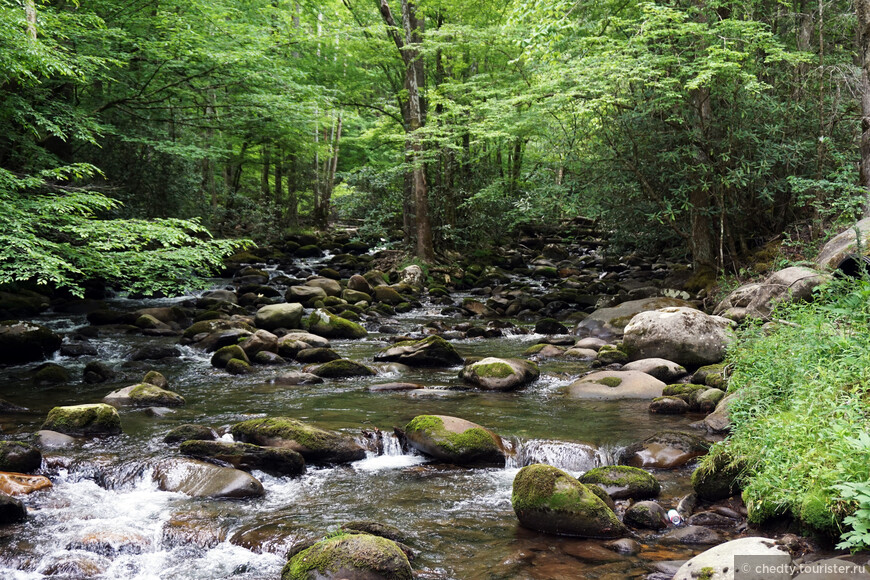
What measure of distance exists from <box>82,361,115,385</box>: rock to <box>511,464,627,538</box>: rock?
7.27 metres

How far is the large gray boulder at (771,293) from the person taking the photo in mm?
7883

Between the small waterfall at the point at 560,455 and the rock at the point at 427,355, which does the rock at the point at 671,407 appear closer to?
the small waterfall at the point at 560,455

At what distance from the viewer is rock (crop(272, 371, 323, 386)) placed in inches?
371

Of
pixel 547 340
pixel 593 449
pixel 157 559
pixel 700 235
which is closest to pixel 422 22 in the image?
pixel 700 235

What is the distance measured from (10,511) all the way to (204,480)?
56.4 inches

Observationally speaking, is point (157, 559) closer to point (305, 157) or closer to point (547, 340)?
point (547, 340)

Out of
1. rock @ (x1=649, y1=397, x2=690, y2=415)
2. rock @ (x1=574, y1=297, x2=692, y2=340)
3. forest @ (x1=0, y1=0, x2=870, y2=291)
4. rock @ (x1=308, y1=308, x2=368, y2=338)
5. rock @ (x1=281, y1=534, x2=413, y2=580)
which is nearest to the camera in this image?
rock @ (x1=281, y1=534, x2=413, y2=580)

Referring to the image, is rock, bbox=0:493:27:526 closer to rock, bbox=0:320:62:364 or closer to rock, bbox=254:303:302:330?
rock, bbox=0:320:62:364

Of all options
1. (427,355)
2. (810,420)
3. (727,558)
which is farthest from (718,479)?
(427,355)

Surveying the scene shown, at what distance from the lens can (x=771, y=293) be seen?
882 cm

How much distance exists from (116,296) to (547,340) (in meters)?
11.7

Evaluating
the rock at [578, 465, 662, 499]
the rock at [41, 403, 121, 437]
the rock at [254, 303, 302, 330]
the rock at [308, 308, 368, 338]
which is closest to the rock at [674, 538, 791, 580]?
the rock at [578, 465, 662, 499]

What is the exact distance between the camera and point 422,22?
71.5ft

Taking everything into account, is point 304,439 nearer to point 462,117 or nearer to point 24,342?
point 24,342
